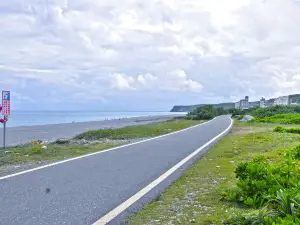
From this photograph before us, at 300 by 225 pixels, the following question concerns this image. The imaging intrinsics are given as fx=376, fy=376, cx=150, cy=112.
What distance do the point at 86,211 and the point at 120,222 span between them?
2.42 feet

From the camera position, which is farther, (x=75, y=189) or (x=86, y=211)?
(x=75, y=189)

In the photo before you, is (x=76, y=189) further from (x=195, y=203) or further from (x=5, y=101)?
(x=5, y=101)

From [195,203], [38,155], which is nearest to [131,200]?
[195,203]

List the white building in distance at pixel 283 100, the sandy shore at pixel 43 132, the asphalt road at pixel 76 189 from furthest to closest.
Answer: the white building in distance at pixel 283 100, the sandy shore at pixel 43 132, the asphalt road at pixel 76 189

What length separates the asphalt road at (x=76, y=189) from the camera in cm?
553

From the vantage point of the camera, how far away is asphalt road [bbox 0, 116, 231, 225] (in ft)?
18.1

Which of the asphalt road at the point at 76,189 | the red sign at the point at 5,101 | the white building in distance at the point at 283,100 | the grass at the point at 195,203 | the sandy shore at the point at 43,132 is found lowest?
the sandy shore at the point at 43,132

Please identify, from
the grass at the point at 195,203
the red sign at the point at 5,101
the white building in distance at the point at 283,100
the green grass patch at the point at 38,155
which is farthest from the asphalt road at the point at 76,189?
the white building in distance at the point at 283,100

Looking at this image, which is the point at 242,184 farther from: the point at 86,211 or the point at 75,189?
the point at 75,189

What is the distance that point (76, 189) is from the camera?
7.25 metres

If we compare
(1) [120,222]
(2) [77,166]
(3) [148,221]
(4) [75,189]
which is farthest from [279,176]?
(2) [77,166]

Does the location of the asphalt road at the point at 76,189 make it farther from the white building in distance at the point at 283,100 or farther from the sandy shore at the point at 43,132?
the white building in distance at the point at 283,100

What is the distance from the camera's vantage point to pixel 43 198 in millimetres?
6480

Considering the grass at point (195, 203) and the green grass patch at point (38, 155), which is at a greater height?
the grass at point (195, 203)
